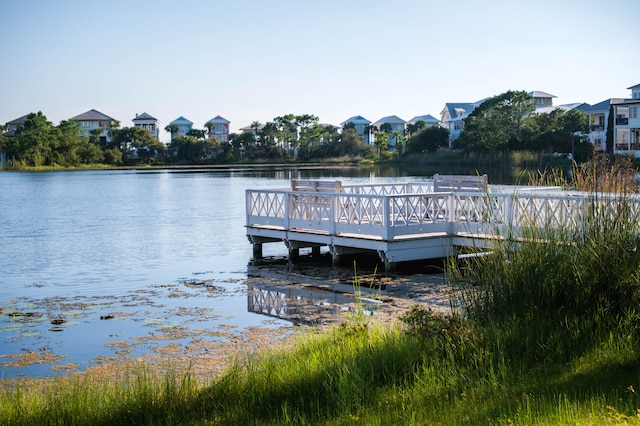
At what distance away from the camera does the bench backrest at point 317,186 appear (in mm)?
16828

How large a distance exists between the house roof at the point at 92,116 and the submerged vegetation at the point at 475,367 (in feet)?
378

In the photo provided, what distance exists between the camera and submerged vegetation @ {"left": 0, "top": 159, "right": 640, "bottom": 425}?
5.85 meters

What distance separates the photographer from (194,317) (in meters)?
11.8

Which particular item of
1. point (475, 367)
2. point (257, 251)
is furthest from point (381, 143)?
point (475, 367)

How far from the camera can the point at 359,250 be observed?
1583 cm

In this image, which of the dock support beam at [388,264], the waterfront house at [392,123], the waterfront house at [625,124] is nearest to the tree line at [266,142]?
the waterfront house at [625,124]

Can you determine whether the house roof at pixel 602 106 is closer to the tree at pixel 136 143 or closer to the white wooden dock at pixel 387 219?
the tree at pixel 136 143

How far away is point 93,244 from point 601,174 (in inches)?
665

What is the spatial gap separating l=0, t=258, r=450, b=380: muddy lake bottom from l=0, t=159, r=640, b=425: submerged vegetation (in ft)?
3.25

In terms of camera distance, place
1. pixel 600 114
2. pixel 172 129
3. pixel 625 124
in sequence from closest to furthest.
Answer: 1. pixel 625 124
2. pixel 600 114
3. pixel 172 129

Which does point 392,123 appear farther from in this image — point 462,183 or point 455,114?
point 462,183

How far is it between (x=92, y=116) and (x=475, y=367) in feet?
391

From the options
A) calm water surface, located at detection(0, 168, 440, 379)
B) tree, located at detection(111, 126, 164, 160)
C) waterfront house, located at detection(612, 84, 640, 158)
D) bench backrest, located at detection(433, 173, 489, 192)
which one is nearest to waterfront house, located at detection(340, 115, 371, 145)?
tree, located at detection(111, 126, 164, 160)

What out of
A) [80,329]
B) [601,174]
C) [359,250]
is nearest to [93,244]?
[359,250]
